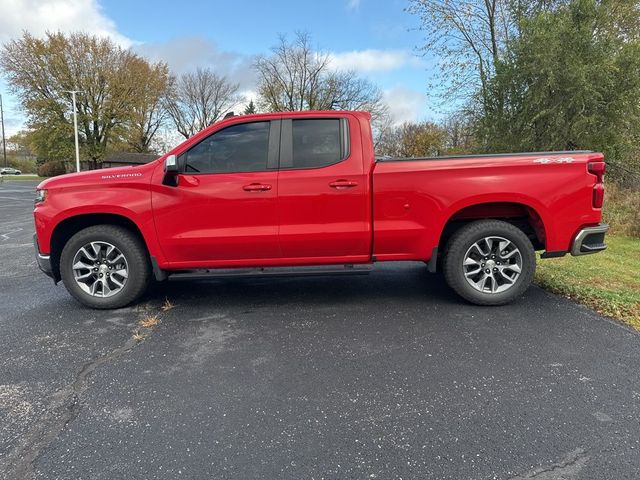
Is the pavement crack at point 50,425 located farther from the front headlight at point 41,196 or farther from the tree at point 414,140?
the tree at point 414,140

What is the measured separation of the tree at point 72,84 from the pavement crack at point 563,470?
169ft

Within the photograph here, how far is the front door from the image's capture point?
430 centimetres

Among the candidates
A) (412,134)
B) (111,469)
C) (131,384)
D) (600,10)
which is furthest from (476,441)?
(412,134)

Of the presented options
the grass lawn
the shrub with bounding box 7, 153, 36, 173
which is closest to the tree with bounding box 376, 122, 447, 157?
the grass lawn

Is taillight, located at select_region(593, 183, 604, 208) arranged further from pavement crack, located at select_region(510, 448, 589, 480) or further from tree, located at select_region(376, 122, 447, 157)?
tree, located at select_region(376, 122, 447, 157)

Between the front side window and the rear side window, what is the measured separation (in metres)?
0.32

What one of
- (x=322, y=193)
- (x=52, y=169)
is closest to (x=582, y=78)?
(x=322, y=193)

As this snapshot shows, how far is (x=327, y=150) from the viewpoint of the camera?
4449 mm

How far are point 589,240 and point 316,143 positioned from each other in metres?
3.04

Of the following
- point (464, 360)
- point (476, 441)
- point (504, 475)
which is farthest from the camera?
point (464, 360)

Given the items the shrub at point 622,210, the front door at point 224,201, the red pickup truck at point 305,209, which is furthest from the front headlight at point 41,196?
the shrub at point 622,210

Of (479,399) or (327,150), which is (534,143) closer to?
(327,150)

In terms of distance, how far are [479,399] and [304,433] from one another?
3.88ft

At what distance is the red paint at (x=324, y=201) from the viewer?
14.1ft
